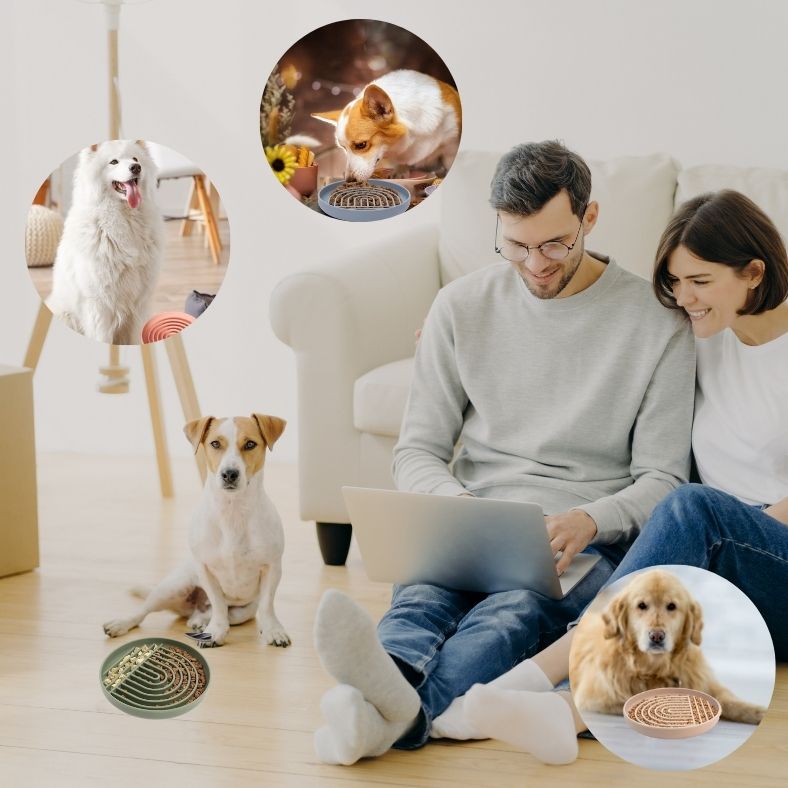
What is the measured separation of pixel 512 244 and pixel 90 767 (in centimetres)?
97

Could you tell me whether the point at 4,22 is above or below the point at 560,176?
above

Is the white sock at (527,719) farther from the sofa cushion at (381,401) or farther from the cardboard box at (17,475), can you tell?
the cardboard box at (17,475)

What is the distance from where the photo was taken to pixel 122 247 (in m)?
2.28

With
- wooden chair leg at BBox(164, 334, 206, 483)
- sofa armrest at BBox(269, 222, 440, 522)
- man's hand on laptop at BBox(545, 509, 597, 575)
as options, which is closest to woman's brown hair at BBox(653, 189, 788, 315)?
man's hand on laptop at BBox(545, 509, 597, 575)

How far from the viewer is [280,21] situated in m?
3.49

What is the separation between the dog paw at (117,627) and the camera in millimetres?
2100

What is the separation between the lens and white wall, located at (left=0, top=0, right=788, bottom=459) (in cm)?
322

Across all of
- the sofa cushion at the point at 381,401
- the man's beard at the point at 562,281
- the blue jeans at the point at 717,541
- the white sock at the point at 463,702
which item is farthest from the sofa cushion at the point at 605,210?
the white sock at the point at 463,702

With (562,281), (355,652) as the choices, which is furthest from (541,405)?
(355,652)

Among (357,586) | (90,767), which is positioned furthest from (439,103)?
(90,767)

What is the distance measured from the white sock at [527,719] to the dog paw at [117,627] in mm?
842

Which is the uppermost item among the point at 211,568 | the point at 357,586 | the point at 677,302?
the point at 677,302

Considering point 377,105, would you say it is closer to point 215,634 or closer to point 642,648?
point 215,634

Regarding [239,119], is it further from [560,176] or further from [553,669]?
[553,669]
